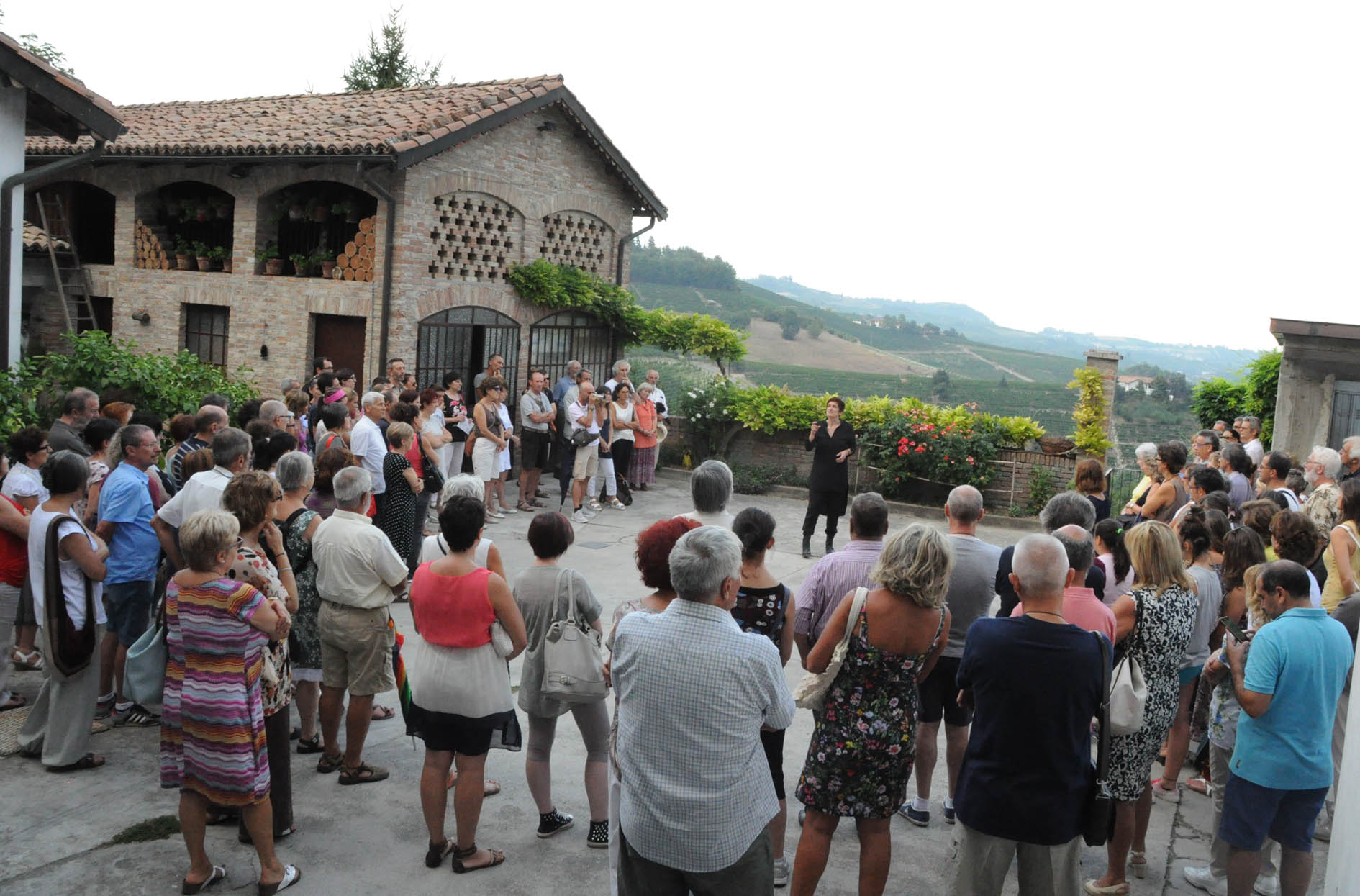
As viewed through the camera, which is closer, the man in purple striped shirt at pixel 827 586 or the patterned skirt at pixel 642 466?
the man in purple striped shirt at pixel 827 586

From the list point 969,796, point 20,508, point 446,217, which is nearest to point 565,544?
point 969,796

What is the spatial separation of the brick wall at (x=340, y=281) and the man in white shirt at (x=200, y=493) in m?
8.24

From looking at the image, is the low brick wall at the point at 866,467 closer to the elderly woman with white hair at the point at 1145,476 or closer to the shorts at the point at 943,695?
the elderly woman with white hair at the point at 1145,476

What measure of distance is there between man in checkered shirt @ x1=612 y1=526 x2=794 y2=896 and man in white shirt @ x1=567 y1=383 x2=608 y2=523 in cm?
972

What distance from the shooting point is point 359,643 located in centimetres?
530

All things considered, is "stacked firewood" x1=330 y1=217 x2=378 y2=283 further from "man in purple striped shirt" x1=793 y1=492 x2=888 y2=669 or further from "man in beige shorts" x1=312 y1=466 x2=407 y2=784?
"man in purple striped shirt" x1=793 y1=492 x2=888 y2=669

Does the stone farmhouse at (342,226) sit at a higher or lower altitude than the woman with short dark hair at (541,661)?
higher

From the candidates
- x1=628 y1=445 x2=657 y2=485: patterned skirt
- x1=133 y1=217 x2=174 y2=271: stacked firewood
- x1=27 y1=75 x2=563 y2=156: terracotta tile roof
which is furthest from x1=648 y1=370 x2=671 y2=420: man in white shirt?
x1=133 y1=217 x2=174 y2=271: stacked firewood

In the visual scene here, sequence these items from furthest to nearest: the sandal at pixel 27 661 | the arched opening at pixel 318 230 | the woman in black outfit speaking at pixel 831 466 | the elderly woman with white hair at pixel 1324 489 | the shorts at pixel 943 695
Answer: the arched opening at pixel 318 230
the woman in black outfit speaking at pixel 831 466
the elderly woman with white hair at pixel 1324 489
the sandal at pixel 27 661
the shorts at pixel 943 695

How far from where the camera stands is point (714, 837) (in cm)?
327

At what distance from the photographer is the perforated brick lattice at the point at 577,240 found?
53.8 ft

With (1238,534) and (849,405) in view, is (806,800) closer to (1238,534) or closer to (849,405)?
(1238,534)

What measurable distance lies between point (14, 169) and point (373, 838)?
800 cm

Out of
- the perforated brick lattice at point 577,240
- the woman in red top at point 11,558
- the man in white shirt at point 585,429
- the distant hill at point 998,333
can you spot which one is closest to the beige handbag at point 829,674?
the woman in red top at point 11,558
